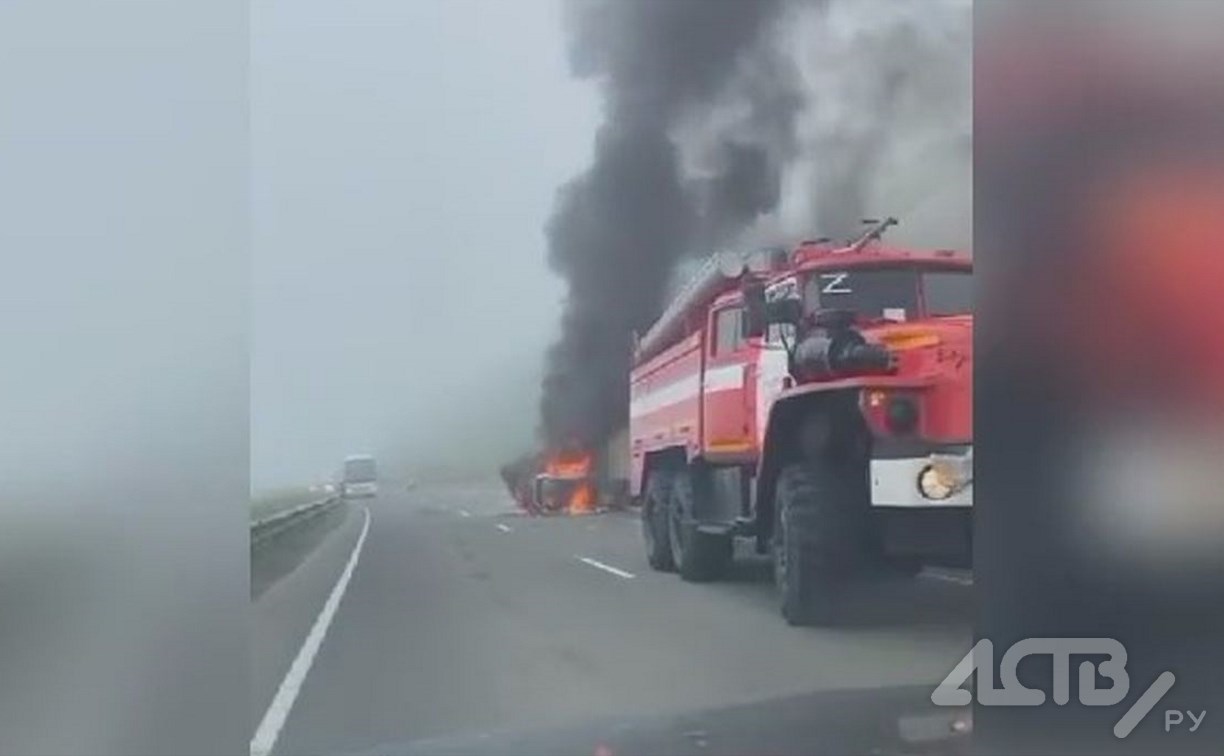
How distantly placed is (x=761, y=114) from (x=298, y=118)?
0.83 metres

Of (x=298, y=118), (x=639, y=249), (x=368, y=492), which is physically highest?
(x=298, y=118)

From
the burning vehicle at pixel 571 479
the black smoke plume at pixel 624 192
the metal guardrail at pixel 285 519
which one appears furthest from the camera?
the burning vehicle at pixel 571 479

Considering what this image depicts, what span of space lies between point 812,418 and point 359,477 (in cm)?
84

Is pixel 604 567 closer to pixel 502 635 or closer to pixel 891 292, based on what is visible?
pixel 502 635

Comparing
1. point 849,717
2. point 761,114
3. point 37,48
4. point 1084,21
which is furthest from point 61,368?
point 1084,21

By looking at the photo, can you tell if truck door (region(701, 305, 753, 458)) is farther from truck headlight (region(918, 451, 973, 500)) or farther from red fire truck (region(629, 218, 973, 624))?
truck headlight (region(918, 451, 973, 500))

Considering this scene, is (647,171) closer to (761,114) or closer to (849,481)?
(761,114)

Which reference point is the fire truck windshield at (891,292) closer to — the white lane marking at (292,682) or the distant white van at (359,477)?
the distant white van at (359,477)

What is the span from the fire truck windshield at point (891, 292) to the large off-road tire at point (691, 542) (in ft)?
1.47

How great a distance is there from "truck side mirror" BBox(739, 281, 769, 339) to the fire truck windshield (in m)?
0.08

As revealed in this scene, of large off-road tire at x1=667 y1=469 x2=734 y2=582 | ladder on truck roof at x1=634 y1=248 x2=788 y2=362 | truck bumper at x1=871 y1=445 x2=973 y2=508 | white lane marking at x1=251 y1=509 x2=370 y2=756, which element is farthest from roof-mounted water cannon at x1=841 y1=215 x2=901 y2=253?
white lane marking at x1=251 y1=509 x2=370 y2=756

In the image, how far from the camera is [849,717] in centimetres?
289

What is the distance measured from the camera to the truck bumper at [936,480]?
9.21ft
